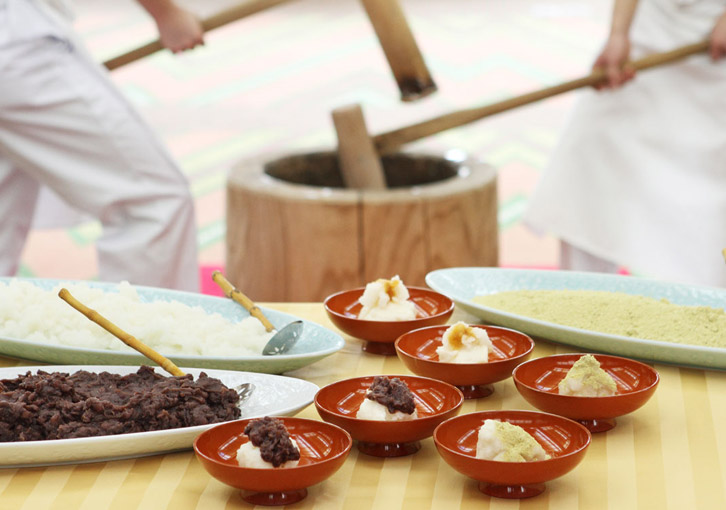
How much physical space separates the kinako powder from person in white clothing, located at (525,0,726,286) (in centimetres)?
114

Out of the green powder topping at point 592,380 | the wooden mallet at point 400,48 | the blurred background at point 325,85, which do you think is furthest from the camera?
the blurred background at point 325,85

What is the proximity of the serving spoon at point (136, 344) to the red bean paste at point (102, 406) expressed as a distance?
2.0 inches

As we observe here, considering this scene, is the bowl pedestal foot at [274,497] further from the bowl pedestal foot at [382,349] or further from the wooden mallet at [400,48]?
the wooden mallet at [400,48]

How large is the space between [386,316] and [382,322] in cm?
4

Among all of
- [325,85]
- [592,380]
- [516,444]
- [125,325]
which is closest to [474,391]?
[592,380]

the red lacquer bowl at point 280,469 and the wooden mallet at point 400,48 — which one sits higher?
the wooden mallet at point 400,48

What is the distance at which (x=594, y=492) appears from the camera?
1108 millimetres

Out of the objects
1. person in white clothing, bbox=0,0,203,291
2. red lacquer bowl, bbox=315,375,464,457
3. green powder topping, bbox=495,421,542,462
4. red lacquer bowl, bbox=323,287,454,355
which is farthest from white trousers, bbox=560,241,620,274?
green powder topping, bbox=495,421,542,462

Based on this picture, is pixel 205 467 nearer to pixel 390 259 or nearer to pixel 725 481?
pixel 725 481

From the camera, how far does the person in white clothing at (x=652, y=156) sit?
268 cm

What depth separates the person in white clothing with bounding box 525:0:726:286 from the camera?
2.68m

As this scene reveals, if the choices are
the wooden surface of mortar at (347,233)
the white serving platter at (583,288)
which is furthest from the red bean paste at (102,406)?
the wooden surface of mortar at (347,233)

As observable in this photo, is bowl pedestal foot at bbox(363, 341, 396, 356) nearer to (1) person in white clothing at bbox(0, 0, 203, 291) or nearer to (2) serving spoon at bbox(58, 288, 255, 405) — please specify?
(2) serving spoon at bbox(58, 288, 255, 405)

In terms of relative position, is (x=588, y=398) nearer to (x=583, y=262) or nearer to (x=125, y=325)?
(x=125, y=325)
